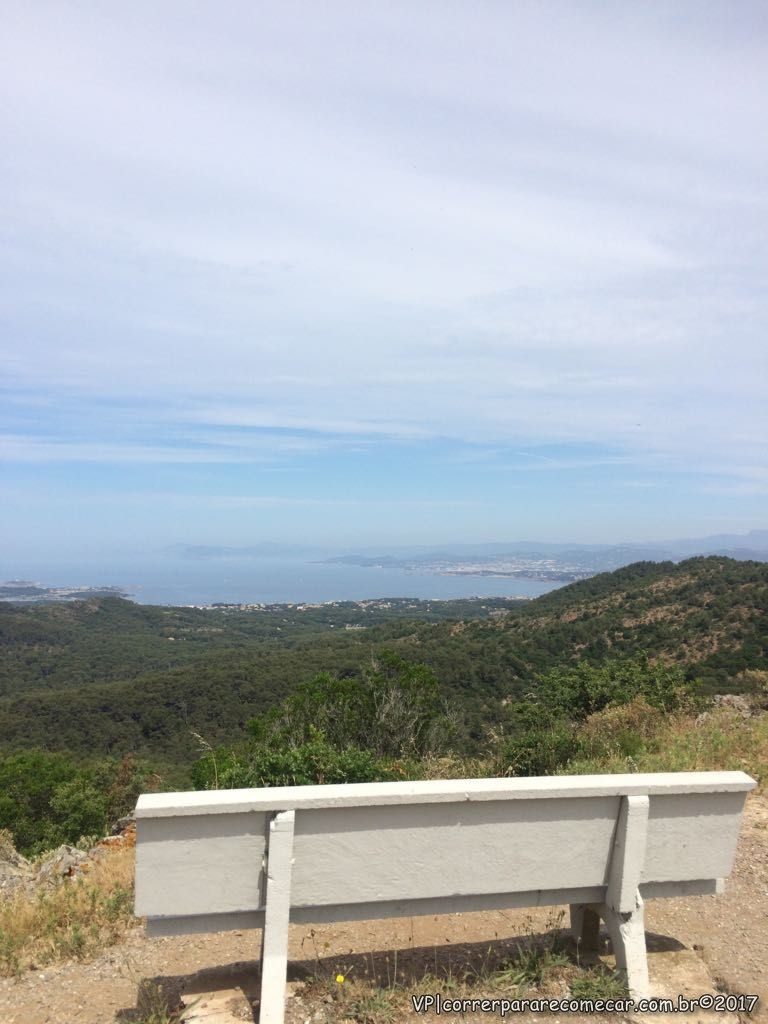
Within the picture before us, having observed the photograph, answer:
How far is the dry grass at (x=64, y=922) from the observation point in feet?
10.9

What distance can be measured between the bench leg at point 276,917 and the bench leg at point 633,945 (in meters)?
1.36

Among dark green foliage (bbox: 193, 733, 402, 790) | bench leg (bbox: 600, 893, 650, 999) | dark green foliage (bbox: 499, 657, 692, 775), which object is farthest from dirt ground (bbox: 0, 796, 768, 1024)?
dark green foliage (bbox: 499, 657, 692, 775)

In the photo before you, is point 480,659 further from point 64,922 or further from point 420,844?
point 420,844

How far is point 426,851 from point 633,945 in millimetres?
1049

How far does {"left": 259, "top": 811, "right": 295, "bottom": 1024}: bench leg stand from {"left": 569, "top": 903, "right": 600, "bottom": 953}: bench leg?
1381mm

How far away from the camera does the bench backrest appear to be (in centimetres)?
234

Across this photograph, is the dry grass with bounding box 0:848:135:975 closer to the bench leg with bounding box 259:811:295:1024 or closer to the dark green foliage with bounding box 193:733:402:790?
the dark green foliage with bounding box 193:733:402:790

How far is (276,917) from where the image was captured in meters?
2.44

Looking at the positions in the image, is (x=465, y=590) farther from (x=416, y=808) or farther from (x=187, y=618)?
(x=416, y=808)

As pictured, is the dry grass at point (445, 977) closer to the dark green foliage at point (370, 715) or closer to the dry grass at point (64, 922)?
the dry grass at point (64, 922)

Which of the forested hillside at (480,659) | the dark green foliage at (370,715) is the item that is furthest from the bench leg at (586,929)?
the forested hillside at (480,659)

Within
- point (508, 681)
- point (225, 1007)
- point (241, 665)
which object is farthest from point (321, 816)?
point (241, 665)

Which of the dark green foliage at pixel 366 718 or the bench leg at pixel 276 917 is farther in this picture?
the dark green foliage at pixel 366 718

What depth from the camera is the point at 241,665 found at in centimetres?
4184
